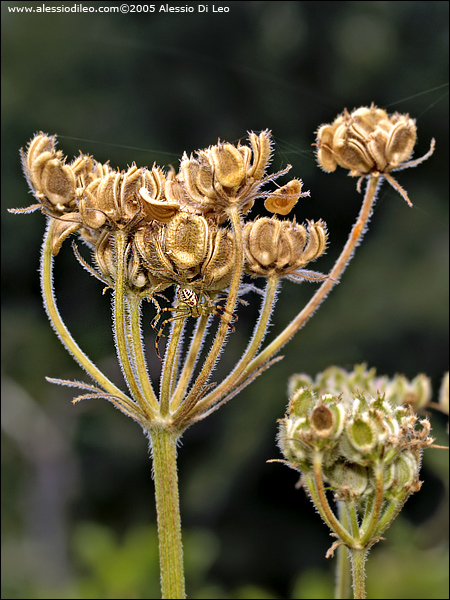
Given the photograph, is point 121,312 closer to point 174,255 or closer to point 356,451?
point 174,255

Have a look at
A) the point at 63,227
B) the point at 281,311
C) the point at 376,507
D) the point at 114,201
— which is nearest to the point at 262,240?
the point at 114,201

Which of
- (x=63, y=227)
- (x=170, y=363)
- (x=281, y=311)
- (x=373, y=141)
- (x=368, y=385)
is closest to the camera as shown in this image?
(x=170, y=363)

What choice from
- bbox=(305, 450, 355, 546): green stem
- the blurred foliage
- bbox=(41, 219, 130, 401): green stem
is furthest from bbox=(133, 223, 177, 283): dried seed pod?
the blurred foliage

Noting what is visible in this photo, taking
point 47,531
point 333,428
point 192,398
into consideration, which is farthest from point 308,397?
point 47,531

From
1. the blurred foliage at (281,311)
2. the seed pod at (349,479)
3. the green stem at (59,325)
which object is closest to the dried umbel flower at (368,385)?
the seed pod at (349,479)

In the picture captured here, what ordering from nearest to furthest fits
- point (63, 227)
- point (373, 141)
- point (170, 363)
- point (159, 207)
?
1. point (159, 207)
2. point (170, 363)
3. point (63, 227)
4. point (373, 141)

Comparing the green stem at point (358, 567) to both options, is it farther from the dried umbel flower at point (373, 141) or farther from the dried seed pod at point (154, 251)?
the dried umbel flower at point (373, 141)
